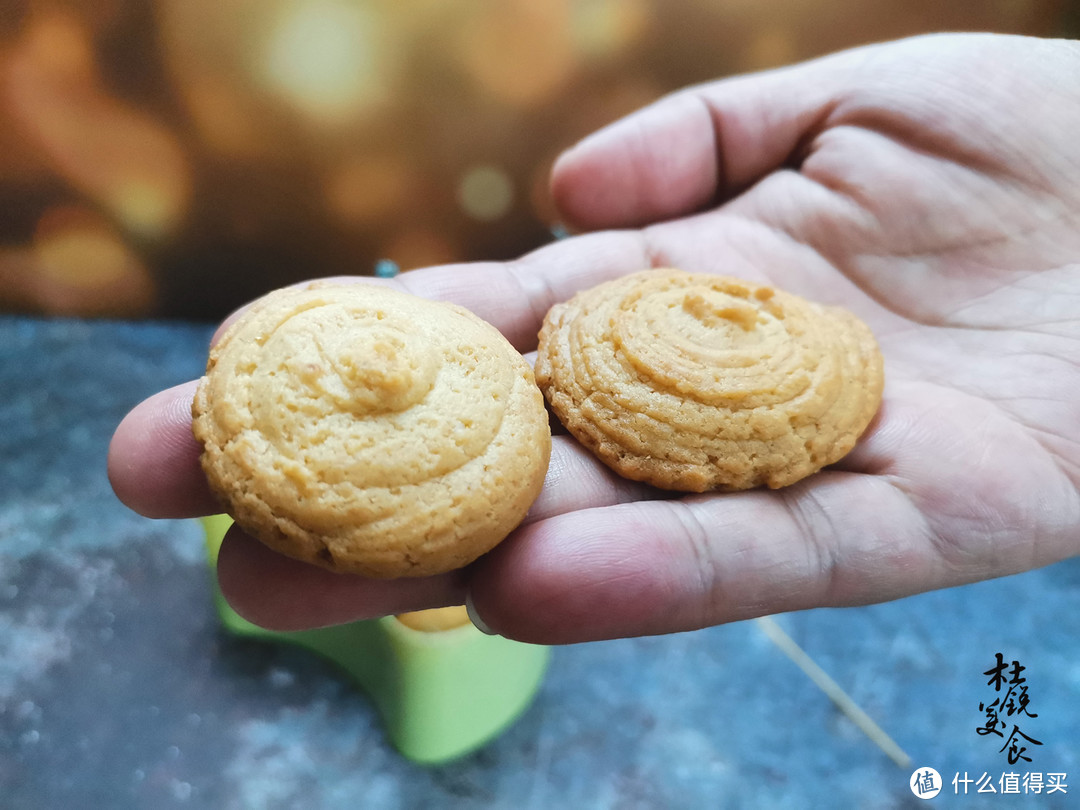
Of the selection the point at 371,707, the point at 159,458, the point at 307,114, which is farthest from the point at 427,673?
the point at 307,114

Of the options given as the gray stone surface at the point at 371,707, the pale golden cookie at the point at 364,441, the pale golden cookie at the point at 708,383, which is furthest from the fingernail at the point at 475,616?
the gray stone surface at the point at 371,707

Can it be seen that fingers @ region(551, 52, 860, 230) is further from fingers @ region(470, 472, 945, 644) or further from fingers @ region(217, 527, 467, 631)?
fingers @ region(217, 527, 467, 631)

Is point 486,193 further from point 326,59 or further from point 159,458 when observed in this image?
point 159,458

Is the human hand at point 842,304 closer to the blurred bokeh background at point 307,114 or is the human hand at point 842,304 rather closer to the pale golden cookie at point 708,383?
the pale golden cookie at point 708,383

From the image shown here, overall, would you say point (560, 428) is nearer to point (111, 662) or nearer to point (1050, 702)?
point (111, 662)

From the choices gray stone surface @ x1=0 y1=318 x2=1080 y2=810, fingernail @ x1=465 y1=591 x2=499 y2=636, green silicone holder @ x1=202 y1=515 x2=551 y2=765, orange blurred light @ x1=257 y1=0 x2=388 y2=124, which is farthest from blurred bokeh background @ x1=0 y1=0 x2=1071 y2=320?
fingernail @ x1=465 y1=591 x2=499 y2=636

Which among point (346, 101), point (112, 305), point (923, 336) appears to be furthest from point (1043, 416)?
point (112, 305)
